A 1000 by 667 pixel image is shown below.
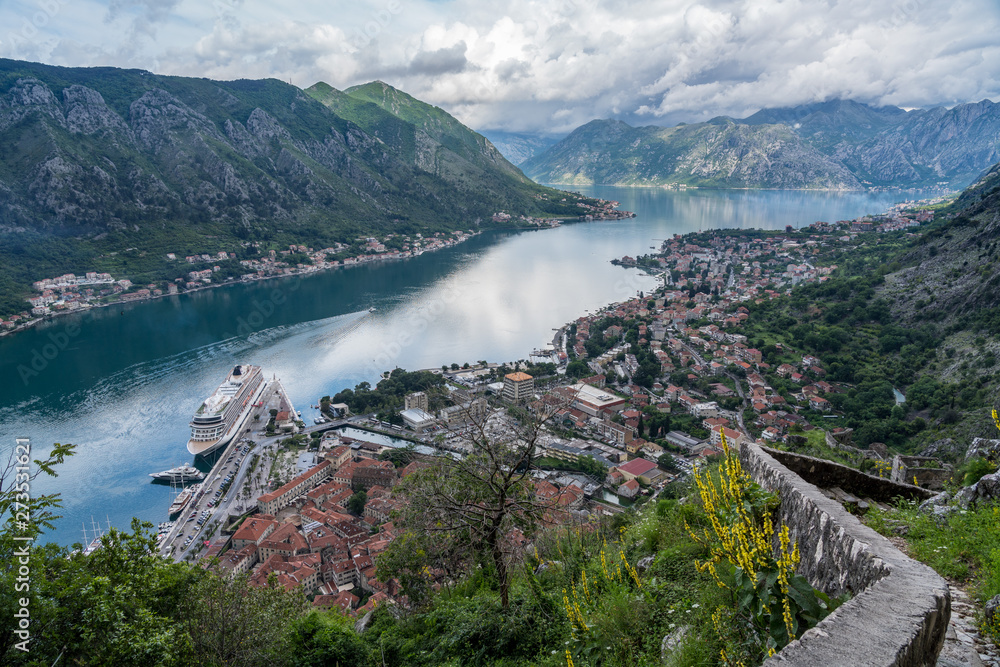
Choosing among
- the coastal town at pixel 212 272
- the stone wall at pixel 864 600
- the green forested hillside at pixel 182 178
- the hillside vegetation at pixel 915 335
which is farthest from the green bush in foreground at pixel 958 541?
the green forested hillside at pixel 182 178

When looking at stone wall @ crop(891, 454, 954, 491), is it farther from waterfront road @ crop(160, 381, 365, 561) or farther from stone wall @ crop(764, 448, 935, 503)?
waterfront road @ crop(160, 381, 365, 561)

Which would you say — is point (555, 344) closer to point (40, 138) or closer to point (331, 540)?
point (331, 540)

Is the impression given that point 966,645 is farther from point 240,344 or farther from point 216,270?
point 216,270

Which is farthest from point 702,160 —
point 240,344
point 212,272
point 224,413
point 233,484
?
point 233,484

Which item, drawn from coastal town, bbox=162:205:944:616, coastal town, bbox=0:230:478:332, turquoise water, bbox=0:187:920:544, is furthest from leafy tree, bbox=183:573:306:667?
coastal town, bbox=0:230:478:332

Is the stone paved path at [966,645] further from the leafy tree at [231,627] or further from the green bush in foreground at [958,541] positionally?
the leafy tree at [231,627]
